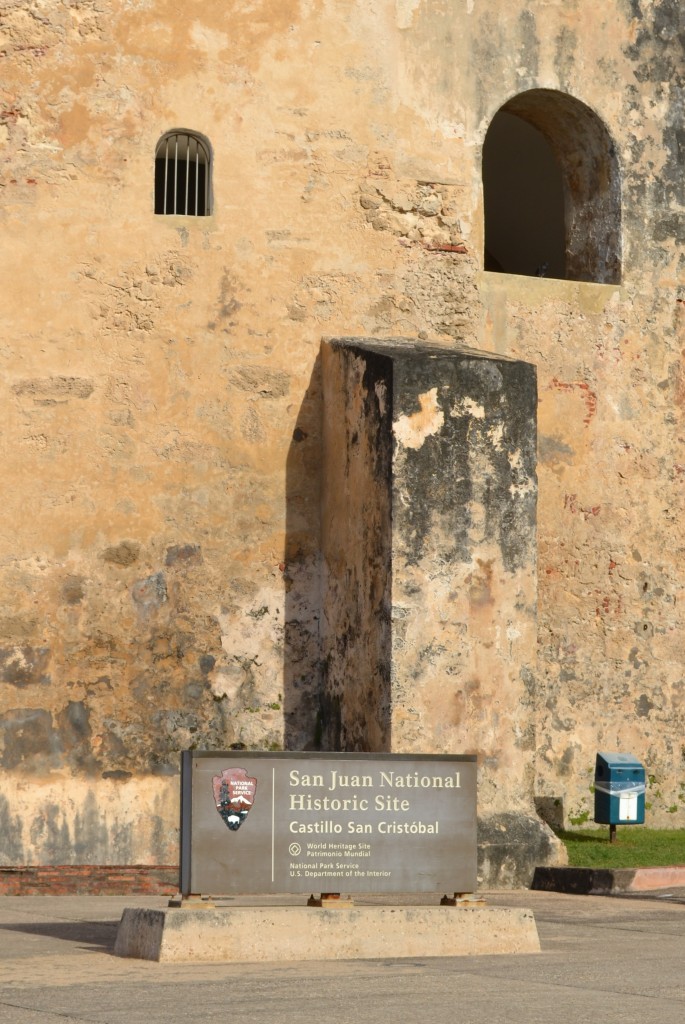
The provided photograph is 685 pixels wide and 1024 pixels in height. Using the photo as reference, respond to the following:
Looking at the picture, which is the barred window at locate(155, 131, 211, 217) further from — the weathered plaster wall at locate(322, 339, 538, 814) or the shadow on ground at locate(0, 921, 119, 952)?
the shadow on ground at locate(0, 921, 119, 952)

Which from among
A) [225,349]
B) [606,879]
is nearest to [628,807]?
[606,879]

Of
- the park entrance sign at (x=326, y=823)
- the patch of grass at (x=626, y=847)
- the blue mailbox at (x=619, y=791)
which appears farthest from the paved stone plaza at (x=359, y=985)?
the blue mailbox at (x=619, y=791)

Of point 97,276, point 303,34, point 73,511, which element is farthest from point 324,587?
point 303,34

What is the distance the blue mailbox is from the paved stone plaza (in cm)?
316

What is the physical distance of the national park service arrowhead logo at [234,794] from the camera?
7.40 metres

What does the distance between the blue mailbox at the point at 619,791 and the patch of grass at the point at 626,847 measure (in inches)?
7.2

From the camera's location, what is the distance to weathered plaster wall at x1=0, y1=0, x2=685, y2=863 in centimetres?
1137

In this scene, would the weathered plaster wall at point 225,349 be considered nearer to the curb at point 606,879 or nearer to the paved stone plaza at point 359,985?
the curb at point 606,879

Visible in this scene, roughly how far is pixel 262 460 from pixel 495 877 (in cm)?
323

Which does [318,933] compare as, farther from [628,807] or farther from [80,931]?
[628,807]

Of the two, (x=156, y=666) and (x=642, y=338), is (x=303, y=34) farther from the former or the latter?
(x=156, y=666)

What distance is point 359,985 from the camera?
651cm

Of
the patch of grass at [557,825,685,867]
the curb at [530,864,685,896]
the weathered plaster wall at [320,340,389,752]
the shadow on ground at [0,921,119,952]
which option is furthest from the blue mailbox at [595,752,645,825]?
the shadow on ground at [0,921,119,952]

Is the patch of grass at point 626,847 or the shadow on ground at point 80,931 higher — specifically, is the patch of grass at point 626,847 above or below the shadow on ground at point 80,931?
below
